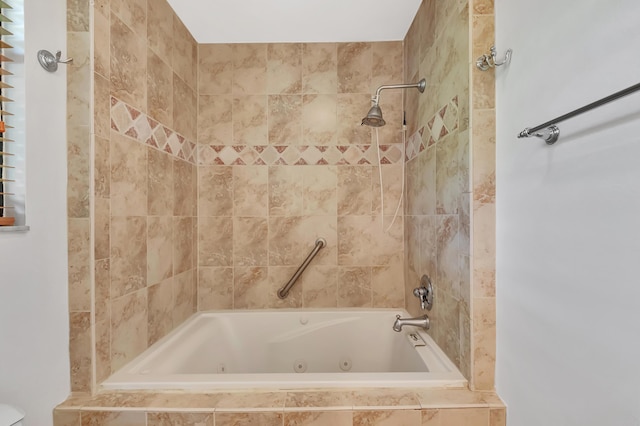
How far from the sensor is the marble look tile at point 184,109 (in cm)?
163

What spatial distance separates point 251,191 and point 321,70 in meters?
0.94

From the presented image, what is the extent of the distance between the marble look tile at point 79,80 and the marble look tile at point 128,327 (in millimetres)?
705

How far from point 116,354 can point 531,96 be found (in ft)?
5.60

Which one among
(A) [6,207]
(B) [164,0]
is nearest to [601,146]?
(A) [6,207]

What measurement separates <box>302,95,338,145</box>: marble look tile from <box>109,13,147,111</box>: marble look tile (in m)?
0.93

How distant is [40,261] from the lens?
928 millimetres

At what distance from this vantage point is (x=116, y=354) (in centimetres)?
113

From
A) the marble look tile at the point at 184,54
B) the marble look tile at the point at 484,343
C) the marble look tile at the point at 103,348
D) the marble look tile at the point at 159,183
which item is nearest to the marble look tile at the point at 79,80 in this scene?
the marble look tile at the point at 159,183

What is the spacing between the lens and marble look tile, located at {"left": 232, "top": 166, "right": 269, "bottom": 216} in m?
1.92

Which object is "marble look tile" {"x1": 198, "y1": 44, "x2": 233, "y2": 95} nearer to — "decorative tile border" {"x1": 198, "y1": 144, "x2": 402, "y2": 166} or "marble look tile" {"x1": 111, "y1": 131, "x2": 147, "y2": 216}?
"decorative tile border" {"x1": 198, "y1": 144, "x2": 402, "y2": 166}

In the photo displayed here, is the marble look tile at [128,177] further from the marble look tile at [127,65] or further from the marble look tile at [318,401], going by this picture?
the marble look tile at [318,401]

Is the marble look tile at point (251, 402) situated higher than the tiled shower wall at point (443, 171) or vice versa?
the tiled shower wall at point (443, 171)

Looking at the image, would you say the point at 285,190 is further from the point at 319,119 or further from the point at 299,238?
the point at 319,119

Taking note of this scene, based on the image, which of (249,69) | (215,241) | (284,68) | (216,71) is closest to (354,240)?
(215,241)
